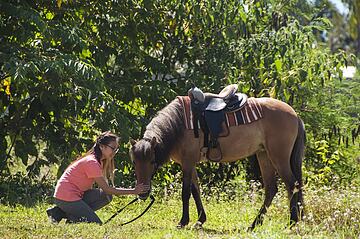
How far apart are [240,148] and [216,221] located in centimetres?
115

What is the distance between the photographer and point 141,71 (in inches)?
491

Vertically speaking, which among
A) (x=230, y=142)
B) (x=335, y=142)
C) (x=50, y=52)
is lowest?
(x=335, y=142)

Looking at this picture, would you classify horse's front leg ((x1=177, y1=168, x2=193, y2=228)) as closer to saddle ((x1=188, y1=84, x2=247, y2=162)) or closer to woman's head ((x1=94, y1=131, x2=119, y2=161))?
saddle ((x1=188, y1=84, x2=247, y2=162))

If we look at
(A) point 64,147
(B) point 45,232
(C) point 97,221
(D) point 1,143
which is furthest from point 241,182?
(B) point 45,232

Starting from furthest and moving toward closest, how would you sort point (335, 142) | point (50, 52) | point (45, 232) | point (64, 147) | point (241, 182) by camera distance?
1. point (335, 142)
2. point (241, 182)
3. point (64, 147)
4. point (50, 52)
5. point (45, 232)

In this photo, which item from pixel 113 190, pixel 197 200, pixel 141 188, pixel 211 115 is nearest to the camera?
pixel 113 190

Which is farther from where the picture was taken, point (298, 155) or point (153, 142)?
point (298, 155)

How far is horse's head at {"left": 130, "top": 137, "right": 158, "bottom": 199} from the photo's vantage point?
8070 mm

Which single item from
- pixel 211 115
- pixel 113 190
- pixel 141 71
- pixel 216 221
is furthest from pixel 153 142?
pixel 141 71

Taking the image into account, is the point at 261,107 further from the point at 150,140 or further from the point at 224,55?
the point at 224,55

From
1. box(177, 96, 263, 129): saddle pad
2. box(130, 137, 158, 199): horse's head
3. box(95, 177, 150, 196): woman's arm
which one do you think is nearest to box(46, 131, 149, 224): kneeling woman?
box(95, 177, 150, 196): woman's arm

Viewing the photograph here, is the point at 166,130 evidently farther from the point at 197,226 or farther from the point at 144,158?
the point at 197,226

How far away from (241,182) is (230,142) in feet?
13.7

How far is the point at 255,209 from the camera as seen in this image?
10.0 metres
